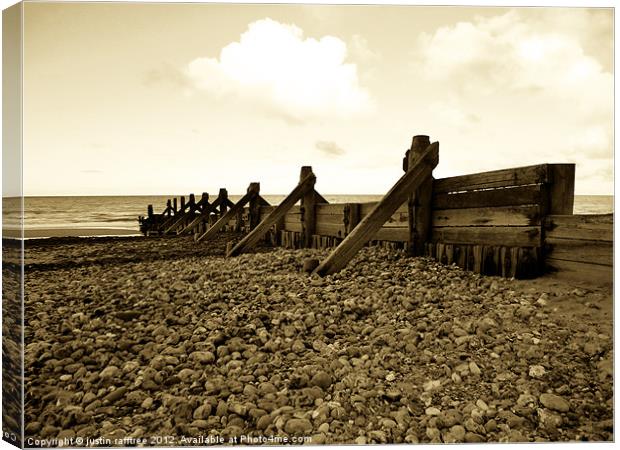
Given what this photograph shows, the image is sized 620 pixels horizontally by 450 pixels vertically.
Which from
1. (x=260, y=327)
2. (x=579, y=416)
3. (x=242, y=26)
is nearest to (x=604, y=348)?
(x=579, y=416)

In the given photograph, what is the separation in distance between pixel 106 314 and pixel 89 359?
35.4 inches

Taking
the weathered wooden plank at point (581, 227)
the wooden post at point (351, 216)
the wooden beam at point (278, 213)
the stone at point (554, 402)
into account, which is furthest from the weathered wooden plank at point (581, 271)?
the wooden beam at point (278, 213)

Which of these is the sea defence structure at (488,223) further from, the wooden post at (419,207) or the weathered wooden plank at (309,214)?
the weathered wooden plank at (309,214)

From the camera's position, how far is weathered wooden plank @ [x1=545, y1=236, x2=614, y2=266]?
10.8 feet

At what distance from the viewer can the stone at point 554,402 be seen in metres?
2.30

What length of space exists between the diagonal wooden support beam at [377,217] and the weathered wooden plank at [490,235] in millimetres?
660

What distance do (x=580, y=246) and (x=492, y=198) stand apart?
42.7 inches

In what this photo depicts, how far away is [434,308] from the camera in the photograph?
356 centimetres

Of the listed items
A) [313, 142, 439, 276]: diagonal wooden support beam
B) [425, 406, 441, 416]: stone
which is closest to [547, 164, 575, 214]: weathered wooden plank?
[313, 142, 439, 276]: diagonal wooden support beam

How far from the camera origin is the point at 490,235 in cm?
440

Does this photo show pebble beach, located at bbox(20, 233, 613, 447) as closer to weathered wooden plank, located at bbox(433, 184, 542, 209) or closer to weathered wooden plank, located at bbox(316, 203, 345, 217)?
weathered wooden plank, located at bbox(433, 184, 542, 209)

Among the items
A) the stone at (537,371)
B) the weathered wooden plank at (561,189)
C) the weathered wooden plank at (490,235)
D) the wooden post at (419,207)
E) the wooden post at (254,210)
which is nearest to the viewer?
the stone at (537,371)

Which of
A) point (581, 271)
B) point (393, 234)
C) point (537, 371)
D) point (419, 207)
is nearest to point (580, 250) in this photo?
point (581, 271)

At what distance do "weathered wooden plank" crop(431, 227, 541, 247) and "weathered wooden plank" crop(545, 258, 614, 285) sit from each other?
9.4 inches
